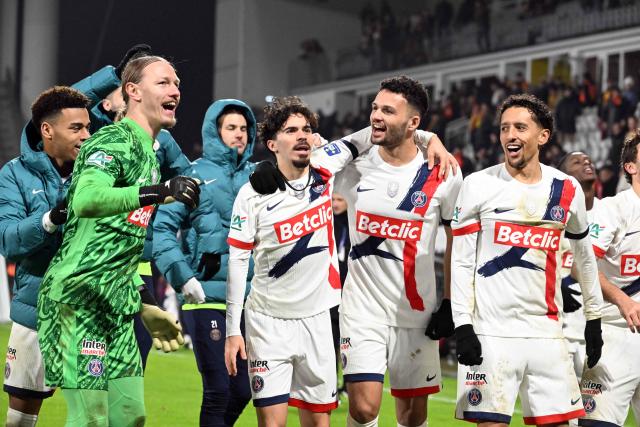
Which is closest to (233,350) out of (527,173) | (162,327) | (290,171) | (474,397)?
(162,327)

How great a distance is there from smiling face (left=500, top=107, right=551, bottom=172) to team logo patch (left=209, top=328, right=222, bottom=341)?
198 cm

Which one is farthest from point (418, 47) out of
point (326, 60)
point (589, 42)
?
point (589, 42)

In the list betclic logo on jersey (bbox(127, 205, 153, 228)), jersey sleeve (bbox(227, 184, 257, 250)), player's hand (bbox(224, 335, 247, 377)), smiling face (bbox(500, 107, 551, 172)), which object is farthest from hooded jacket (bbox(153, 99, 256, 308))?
smiling face (bbox(500, 107, 551, 172))

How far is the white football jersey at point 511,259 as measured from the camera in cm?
455

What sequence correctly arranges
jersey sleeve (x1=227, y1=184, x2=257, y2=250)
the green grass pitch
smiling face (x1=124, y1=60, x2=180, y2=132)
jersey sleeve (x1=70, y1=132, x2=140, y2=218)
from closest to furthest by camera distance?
jersey sleeve (x1=70, y1=132, x2=140, y2=218) < smiling face (x1=124, y1=60, x2=180, y2=132) < jersey sleeve (x1=227, y1=184, x2=257, y2=250) < the green grass pitch

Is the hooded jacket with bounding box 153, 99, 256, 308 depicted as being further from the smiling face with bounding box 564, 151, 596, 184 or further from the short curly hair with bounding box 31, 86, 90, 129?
the smiling face with bounding box 564, 151, 596, 184

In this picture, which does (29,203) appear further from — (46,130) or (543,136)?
(543,136)

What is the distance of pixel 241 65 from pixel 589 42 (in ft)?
40.3

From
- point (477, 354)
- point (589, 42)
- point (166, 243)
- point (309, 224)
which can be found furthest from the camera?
point (589, 42)

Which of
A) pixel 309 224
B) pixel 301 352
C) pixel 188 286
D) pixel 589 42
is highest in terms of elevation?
pixel 589 42

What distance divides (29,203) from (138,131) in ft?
3.19

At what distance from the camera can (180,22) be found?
25578mm

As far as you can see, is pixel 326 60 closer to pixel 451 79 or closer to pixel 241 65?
pixel 241 65

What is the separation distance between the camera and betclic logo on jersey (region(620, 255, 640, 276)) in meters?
5.36
